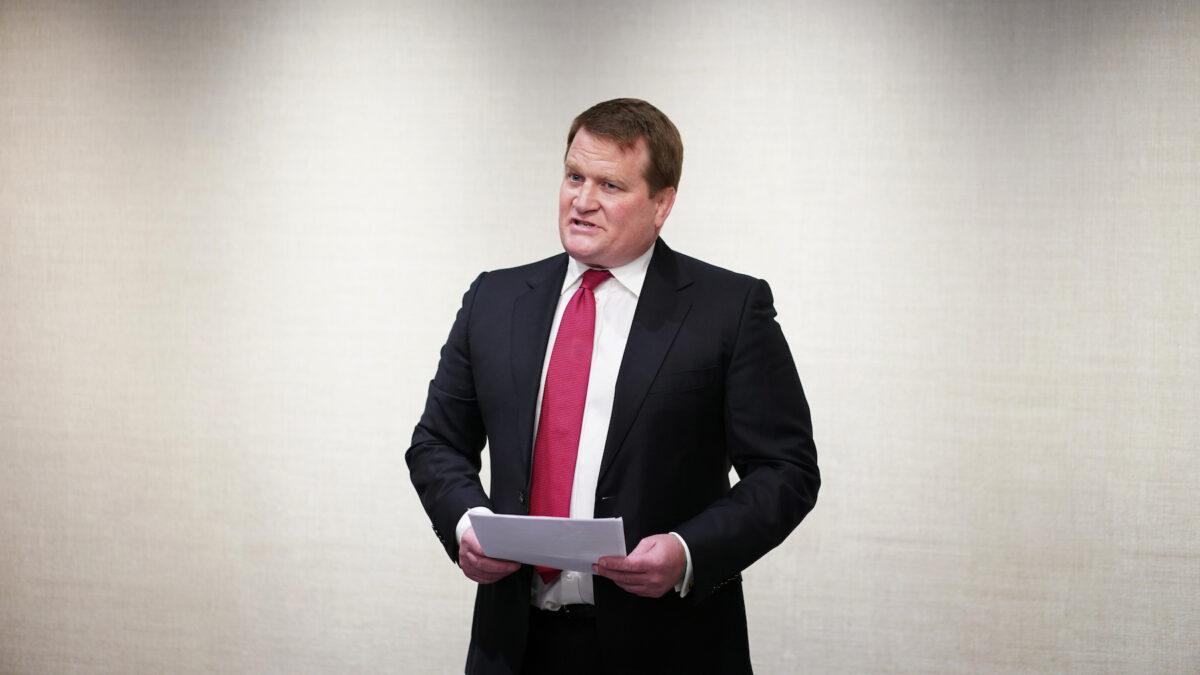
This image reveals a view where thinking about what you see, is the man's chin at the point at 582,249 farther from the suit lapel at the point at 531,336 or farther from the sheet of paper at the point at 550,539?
the sheet of paper at the point at 550,539

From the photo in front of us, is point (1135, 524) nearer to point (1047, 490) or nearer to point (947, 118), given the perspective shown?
point (1047, 490)

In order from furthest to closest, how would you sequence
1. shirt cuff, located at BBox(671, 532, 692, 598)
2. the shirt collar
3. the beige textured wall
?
the beige textured wall, the shirt collar, shirt cuff, located at BBox(671, 532, 692, 598)

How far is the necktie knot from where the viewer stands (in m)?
1.94

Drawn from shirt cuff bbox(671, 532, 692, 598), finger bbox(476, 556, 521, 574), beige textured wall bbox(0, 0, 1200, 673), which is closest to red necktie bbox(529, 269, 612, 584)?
finger bbox(476, 556, 521, 574)

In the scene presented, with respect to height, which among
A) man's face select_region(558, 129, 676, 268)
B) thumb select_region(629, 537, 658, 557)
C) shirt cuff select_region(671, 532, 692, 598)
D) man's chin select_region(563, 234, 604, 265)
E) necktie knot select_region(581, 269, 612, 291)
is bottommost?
shirt cuff select_region(671, 532, 692, 598)

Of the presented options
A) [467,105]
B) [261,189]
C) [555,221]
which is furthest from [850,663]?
[261,189]

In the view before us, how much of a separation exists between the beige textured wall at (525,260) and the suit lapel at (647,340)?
3.86ft

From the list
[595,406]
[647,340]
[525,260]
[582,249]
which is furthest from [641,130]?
[525,260]

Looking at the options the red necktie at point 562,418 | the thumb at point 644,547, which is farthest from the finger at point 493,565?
the thumb at point 644,547

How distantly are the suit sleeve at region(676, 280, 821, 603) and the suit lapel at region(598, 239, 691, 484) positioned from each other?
4.7 inches

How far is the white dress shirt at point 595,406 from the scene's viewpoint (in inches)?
72.0

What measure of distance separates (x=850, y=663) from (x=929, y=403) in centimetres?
76

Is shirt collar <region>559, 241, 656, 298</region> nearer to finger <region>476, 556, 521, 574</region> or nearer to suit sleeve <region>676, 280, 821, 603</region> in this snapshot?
suit sleeve <region>676, 280, 821, 603</region>

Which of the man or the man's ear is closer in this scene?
the man
